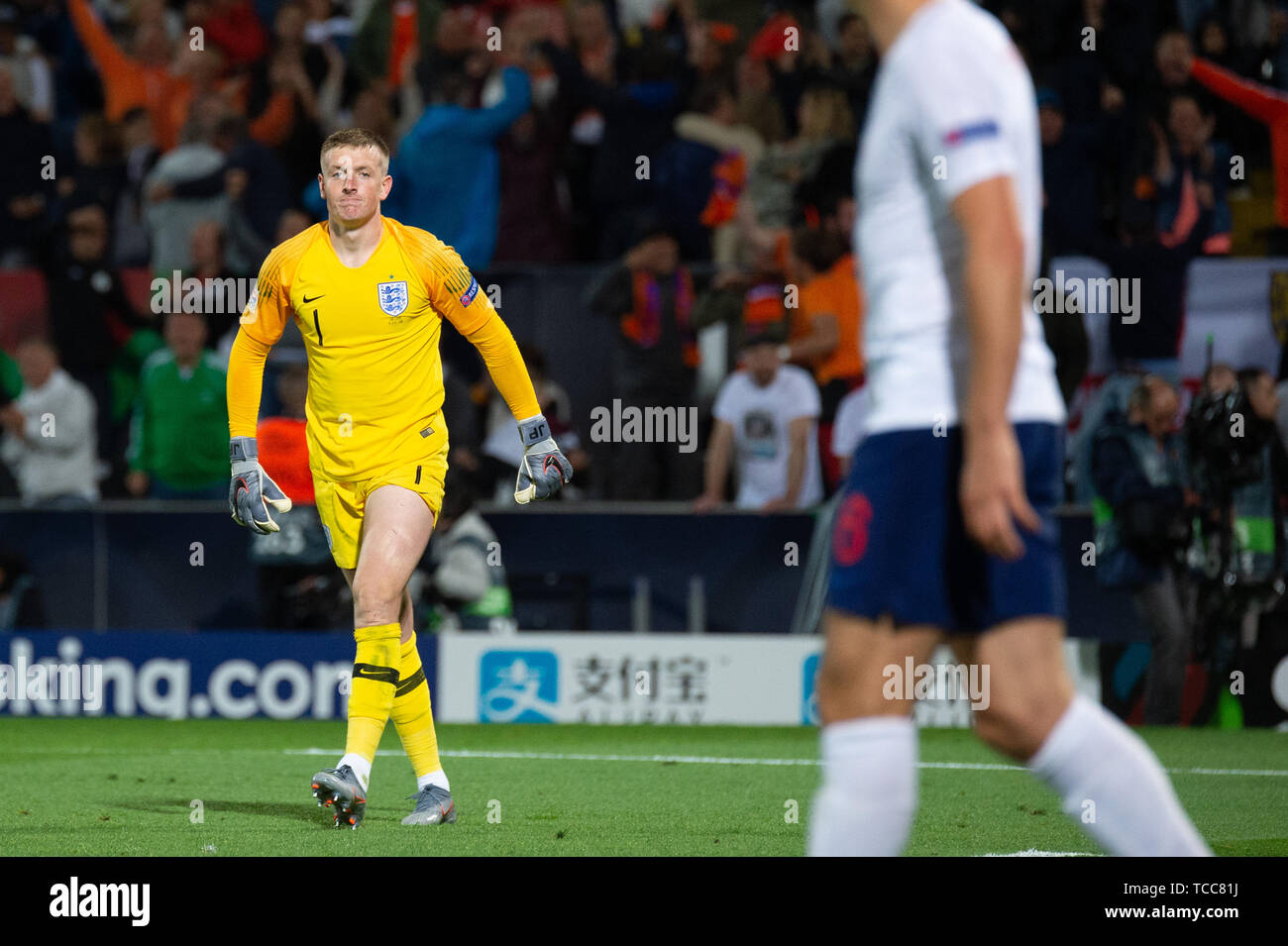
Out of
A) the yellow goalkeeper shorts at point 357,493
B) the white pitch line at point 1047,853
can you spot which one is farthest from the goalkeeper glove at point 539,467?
the white pitch line at point 1047,853

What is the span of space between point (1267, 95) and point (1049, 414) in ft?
35.3

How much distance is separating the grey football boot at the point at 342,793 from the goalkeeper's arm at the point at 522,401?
4.21 ft

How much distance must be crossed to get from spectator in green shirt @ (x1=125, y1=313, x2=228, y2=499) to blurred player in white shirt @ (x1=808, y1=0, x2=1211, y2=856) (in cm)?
1033

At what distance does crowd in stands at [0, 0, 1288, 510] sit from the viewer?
13.3 metres

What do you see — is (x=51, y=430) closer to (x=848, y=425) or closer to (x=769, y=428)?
(x=769, y=428)

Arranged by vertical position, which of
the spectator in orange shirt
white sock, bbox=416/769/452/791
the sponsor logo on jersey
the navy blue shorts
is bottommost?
white sock, bbox=416/769/452/791

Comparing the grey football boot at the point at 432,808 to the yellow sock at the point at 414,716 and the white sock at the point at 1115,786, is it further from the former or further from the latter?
the white sock at the point at 1115,786

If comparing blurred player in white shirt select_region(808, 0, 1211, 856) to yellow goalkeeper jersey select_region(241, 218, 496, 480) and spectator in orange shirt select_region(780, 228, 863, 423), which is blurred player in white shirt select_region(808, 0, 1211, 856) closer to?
yellow goalkeeper jersey select_region(241, 218, 496, 480)

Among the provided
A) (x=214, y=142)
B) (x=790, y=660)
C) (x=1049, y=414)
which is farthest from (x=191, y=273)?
(x=1049, y=414)

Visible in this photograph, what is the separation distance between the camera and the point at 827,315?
13047mm

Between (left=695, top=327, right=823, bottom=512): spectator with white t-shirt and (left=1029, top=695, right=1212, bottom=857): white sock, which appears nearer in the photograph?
(left=1029, top=695, right=1212, bottom=857): white sock

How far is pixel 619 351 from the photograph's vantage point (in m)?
13.6

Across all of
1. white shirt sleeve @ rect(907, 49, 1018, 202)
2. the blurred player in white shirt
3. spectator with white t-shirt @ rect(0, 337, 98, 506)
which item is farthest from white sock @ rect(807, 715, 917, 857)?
spectator with white t-shirt @ rect(0, 337, 98, 506)

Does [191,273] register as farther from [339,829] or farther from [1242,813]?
[1242,813]
